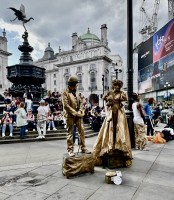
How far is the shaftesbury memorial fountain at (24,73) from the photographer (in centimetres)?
1402

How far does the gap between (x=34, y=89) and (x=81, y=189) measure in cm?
1138

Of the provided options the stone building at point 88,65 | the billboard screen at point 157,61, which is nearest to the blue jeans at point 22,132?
the billboard screen at point 157,61

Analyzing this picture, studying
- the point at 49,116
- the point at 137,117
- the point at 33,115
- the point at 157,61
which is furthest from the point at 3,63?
the point at 137,117

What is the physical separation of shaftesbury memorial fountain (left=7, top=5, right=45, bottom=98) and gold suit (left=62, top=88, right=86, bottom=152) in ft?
31.6

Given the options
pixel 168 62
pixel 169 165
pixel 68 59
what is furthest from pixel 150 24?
pixel 169 165

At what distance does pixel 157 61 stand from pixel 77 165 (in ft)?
122

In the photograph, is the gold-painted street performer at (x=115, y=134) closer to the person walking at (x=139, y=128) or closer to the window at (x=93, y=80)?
the person walking at (x=139, y=128)

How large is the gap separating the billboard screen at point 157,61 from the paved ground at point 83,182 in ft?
101

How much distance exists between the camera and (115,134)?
18.3 feet

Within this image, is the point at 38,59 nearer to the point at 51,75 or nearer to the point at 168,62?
the point at 51,75

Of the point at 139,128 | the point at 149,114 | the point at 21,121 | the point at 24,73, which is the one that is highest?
the point at 24,73

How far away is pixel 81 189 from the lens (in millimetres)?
4008

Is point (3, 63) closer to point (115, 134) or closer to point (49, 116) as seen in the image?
point (49, 116)

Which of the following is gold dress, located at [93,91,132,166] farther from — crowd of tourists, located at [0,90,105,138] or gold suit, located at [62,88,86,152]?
crowd of tourists, located at [0,90,105,138]
